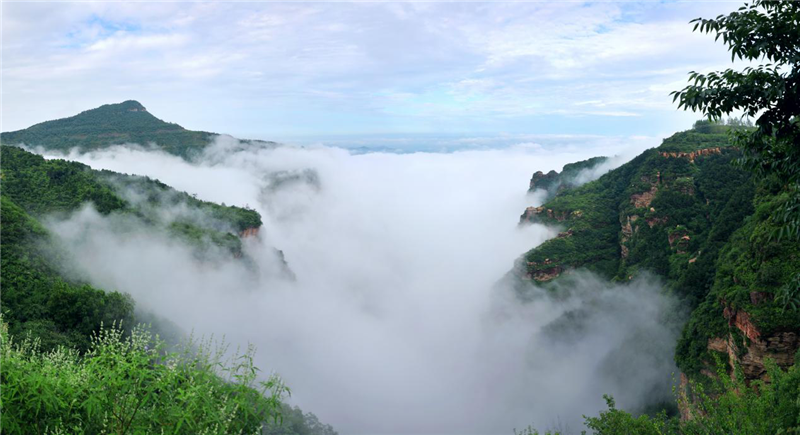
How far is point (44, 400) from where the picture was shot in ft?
23.2

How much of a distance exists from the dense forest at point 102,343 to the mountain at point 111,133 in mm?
58056

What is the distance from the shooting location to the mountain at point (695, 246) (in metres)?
28.2

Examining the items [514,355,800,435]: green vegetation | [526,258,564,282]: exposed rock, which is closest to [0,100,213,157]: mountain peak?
[526,258,564,282]: exposed rock

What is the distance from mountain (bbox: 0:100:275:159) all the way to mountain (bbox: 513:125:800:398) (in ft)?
348

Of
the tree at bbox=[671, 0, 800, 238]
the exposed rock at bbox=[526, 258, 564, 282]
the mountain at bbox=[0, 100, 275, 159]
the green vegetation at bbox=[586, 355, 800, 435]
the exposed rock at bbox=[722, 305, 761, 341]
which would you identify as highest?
the mountain at bbox=[0, 100, 275, 159]

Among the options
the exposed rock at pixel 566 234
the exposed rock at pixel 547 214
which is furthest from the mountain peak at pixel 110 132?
the exposed rock at pixel 566 234

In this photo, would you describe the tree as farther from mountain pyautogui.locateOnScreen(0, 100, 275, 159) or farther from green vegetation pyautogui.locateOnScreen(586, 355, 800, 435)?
mountain pyautogui.locateOnScreen(0, 100, 275, 159)

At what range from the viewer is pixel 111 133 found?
12912cm

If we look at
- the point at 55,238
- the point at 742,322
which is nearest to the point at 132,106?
the point at 55,238

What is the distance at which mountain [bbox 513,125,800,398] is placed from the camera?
2825 centimetres

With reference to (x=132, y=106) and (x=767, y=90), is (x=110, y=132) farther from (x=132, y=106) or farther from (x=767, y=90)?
(x=767, y=90)

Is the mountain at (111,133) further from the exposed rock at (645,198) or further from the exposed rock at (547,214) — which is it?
the exposed rock at (645,198)

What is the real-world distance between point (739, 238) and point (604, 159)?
87842 mm

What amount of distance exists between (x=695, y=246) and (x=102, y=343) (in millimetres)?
62316
